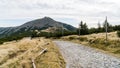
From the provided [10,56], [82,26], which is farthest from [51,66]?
[82,26]

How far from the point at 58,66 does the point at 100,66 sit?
169 inches

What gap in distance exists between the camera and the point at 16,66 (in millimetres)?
23938

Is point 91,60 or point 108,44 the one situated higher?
point 91,60

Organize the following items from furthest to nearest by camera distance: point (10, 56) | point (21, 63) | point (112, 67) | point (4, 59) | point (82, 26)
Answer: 1. point (82, 26)
2. point (10, 56)
3. point (4, 59)
4. point (21, 63)
5. point (112, 67)

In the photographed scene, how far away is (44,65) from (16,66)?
3005 millimetres

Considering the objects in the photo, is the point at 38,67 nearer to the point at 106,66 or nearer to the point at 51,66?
the point at 51,66

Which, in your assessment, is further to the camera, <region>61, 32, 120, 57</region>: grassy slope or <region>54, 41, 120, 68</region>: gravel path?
<region>61, 32, 120, 57</region>: grassy slope

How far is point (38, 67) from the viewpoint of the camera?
2322 centimetres

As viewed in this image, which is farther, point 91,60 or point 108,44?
point 108,44

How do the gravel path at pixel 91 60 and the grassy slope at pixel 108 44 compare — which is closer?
the gravel path at pixel 91 60

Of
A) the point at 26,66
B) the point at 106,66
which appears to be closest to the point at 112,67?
the point at 106,66

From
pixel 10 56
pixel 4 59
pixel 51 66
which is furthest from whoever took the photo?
pixel 10 56

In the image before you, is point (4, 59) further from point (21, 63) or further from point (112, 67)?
point (112, 67)

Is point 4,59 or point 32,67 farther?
point 4,59
